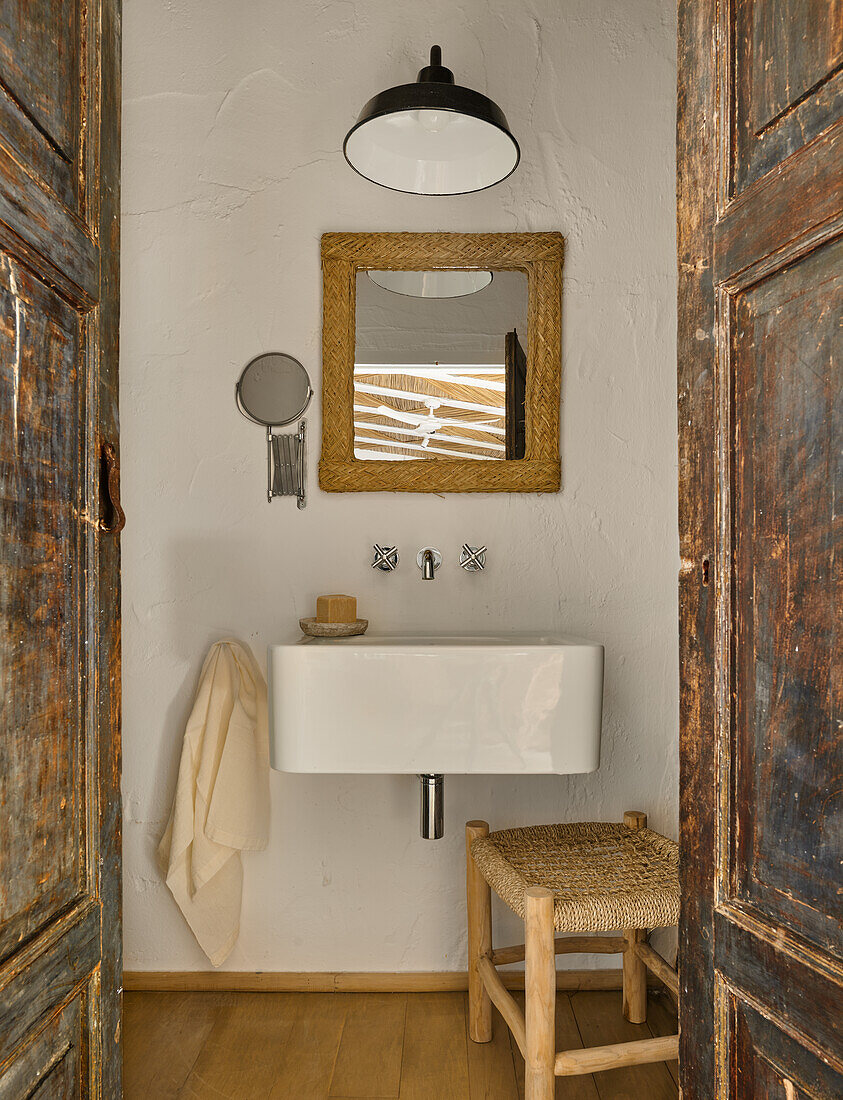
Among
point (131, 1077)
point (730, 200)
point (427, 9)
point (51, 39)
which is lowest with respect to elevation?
point (131, 1077)

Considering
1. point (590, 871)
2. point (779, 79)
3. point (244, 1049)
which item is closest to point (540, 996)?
point (590, 871)

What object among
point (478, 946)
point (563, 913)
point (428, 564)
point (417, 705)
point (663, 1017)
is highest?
point (428, 564)

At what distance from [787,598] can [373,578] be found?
131 cm

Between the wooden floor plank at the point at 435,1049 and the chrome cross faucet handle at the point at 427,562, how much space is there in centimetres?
100

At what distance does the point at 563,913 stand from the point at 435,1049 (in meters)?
0.59

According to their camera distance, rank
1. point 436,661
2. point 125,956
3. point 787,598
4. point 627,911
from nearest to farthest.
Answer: point 787,598 < point 627,911 < point 436,661 < point 125,956

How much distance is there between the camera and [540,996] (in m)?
1.35

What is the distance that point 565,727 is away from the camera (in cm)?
154

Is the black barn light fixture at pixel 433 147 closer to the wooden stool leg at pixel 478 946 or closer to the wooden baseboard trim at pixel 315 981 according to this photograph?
the wooden stool leg at pixel 478 946

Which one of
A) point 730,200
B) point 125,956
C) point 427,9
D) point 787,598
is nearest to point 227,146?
point 427,9

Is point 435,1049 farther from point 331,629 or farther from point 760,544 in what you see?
point 760,544

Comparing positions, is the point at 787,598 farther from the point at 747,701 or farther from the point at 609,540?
the point at 609,540

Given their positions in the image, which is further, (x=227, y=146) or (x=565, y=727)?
(x=227, y=146)

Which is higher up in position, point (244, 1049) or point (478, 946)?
point (478, 946)
